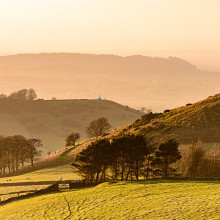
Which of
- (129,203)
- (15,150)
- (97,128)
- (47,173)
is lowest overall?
(129,203)

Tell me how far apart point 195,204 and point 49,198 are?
25895 mm

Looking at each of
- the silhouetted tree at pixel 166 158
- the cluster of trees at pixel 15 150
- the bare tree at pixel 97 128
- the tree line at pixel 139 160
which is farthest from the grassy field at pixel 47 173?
the bare tree at pixel 97 128

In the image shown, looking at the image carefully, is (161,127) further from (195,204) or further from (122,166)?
(195,204)

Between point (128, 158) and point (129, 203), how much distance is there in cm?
2403

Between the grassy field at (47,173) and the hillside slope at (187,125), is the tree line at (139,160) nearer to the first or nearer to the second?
the grassy field at (47,173)

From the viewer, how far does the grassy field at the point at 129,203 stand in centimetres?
4453

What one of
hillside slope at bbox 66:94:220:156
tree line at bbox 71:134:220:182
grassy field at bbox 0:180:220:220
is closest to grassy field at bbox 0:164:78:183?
hillside slope at bbox 66:94:220:156

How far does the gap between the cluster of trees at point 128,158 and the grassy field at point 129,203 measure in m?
6.86

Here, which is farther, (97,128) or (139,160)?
(97,128)

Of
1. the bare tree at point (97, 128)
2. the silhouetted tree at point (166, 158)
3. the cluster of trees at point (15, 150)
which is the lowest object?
the silhouetted tree at point (166, 158)

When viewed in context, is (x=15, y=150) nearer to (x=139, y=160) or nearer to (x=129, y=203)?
(x=139, y=160)

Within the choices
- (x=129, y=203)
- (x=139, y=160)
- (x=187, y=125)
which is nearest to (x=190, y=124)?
(x=187, y=125)

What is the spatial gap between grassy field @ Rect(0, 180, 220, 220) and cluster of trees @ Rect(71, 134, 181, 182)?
6.86m

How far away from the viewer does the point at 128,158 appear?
75875mm
